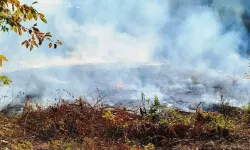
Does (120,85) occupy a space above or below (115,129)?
above

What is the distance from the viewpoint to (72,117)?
27.5 feet

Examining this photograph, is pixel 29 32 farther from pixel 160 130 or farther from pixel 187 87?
pixel 187 87

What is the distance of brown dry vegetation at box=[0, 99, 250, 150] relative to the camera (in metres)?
6.91

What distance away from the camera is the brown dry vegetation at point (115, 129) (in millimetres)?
6914

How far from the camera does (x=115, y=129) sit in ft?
25.8

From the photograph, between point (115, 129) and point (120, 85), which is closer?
point (115, 129)

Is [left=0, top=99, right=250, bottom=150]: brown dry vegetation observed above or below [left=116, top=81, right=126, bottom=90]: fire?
below

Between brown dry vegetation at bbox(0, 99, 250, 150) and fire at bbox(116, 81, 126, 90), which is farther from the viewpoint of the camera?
fire at bbox(116, 81, 126, 90)

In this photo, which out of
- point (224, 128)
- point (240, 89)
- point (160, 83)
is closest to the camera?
point (224, 128)

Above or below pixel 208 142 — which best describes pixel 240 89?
above

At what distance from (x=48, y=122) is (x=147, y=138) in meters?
2.30

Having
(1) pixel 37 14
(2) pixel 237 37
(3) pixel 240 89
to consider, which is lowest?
(3) pixel 240 89

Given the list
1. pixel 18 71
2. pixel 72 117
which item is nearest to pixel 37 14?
pixel 72 117

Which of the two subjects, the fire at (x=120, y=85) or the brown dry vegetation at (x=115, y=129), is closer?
the brown dry vegetation at (x=115, y=129)
